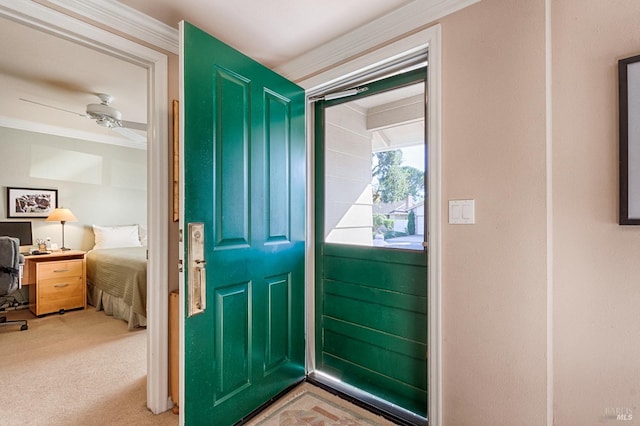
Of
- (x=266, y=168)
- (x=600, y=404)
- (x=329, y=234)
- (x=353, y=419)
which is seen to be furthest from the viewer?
→ (x=329, y=234)

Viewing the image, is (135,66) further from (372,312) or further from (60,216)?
(60,216)

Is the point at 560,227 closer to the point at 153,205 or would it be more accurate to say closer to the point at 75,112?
the point at 153,205

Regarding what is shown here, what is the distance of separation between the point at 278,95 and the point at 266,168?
0.51m

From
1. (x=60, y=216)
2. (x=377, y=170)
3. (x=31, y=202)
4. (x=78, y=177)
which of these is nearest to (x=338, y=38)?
(x=377, y=170)

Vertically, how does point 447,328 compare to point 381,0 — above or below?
below

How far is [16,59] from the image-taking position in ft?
7.49

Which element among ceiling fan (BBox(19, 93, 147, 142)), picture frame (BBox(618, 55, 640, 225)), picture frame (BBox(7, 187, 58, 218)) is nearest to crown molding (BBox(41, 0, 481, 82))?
picture frame (BBox(618, 55, 640, 225))

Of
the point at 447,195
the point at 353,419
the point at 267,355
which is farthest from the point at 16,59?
the point at 353,419

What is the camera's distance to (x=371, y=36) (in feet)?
5.88

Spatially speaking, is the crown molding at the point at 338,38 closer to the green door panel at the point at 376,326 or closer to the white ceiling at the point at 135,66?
the white ceiling at the point at 135,66

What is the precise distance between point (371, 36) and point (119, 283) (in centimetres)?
361

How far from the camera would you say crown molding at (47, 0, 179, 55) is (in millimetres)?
1528

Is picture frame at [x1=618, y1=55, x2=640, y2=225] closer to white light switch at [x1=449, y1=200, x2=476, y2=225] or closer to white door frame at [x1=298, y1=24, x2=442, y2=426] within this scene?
white light switch at [x1=449, y1=200, x2=476, y2=225]

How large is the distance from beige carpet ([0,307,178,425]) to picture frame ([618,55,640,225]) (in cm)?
243
